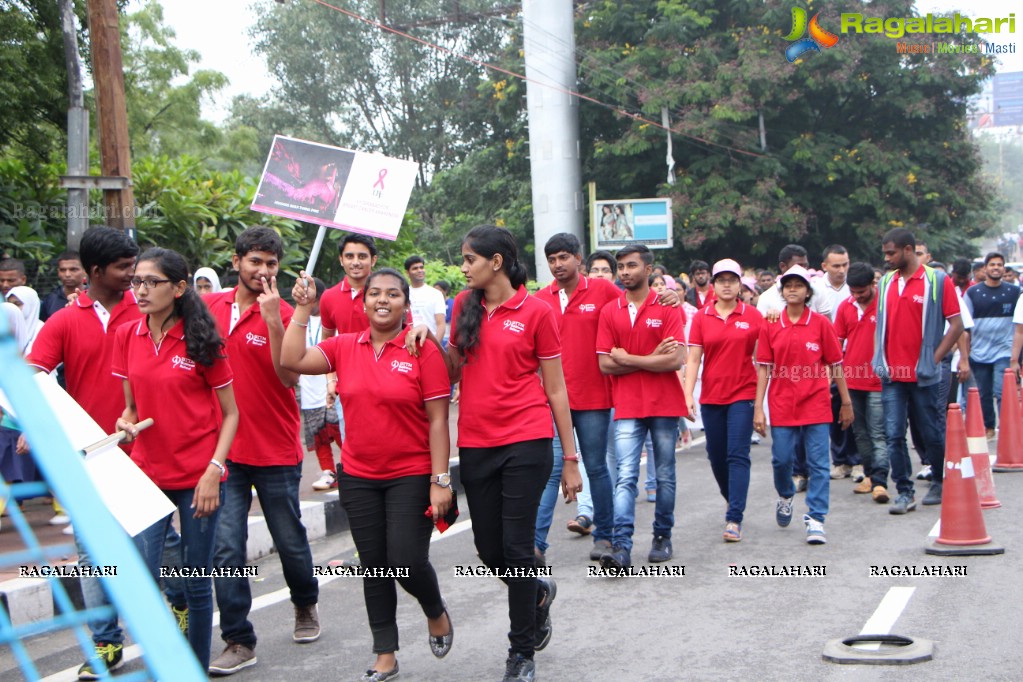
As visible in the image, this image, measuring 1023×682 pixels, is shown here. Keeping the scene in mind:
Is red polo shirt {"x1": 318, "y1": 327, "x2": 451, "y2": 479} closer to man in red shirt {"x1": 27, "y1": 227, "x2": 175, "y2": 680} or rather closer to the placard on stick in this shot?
man in red shirt {"x1": 27, "y1": 227, "x2": 175, "y2": 680}

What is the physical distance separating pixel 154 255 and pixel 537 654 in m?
2.54

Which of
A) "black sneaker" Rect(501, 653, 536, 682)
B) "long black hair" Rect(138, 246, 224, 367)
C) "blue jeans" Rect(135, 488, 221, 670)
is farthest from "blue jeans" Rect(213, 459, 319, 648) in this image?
"black sneaker" Rect(501, 653, 536, 682)

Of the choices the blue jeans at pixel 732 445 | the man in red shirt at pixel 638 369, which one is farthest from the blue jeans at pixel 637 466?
the blue jeans at pixel 732 445

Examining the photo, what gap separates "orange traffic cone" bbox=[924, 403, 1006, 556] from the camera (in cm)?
709

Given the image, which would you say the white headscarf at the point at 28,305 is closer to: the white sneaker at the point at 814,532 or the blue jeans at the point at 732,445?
the blue jeans at the point at 732,445

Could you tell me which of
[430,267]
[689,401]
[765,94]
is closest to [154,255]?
[689,401]

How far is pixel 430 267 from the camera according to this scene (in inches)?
832

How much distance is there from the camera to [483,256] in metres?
5.15

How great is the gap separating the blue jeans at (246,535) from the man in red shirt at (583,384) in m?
1.80

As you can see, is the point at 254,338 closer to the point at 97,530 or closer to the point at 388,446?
the point at 388,446

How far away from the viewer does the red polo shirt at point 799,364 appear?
25.8 ft

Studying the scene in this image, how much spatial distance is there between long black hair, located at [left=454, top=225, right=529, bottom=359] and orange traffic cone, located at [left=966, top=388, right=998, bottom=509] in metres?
4.47

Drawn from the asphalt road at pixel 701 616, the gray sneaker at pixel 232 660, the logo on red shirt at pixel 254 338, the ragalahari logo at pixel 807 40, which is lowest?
the asphalt road at pixel 701 616

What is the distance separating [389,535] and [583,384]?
8.02 ft
